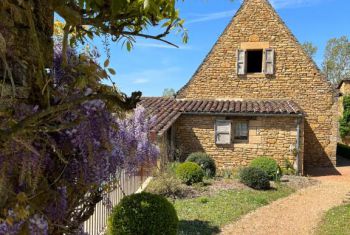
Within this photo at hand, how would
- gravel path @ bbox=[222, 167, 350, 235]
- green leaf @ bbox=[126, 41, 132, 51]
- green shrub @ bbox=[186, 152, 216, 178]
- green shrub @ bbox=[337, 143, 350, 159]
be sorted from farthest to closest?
1. green shrub @ bbox=[337, 143, 350, 159]
2. green shrub @ bbox=[186, 152, 216, 178]
3. gravel path @ bbox=[222, 167, 350, 235]
4. green leaf @ bbox=[126, 41, 132, 51]

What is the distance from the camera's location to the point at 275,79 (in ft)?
48.8

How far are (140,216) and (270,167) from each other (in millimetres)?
8323

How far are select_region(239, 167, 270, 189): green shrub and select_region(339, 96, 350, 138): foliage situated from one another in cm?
1274

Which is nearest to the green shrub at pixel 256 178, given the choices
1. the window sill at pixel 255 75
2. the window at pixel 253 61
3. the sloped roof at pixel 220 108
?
the sloped roof at pixel 220 108

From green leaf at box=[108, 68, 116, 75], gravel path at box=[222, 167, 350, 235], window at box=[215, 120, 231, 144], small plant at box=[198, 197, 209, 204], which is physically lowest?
gravel path at box=[222, 167, 350, 235]

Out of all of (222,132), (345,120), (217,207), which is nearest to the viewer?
(217,207)

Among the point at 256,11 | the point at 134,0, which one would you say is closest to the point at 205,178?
the point at 256,11

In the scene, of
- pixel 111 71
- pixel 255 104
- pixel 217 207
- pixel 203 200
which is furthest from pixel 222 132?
pixel 111 71

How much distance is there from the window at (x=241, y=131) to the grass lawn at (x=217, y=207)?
131 inches

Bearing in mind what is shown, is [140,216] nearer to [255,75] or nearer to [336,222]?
[336,222]

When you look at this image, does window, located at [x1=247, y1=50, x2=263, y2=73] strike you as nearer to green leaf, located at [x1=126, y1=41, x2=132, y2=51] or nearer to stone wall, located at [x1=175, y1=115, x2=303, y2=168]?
stone wall, located at [x1=175, y1=115, x2=303, y2=168]

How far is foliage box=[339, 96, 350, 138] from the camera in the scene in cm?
2131

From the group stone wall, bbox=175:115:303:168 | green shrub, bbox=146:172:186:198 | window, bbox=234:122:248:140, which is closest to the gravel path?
stone wall, bbox=175:115:303:168

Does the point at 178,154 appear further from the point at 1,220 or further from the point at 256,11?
the point at 1,220
